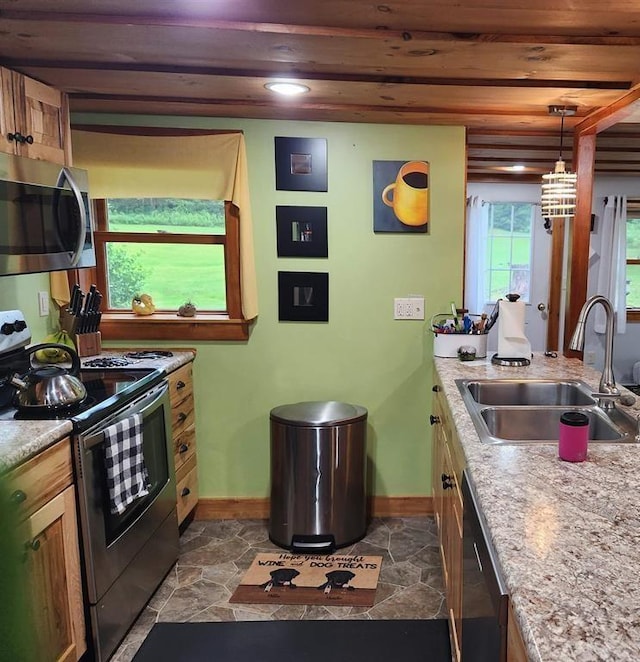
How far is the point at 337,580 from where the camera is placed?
2.47 m

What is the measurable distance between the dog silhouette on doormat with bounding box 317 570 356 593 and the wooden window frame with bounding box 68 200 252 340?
1.29 metres

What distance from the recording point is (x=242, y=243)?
2834mm

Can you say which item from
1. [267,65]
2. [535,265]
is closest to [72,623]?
[267,65]

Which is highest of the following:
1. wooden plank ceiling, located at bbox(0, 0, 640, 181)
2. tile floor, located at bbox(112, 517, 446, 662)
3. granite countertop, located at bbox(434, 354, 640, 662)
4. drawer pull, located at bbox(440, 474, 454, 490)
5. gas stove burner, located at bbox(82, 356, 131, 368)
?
wooden plank ceiling, located at bbox(0, 0, 640, 181)

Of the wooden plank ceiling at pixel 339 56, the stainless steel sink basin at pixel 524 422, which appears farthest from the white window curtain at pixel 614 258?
the stainless steel sink basin at pixel 524 422

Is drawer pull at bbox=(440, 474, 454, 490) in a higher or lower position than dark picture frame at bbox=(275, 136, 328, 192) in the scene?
lower

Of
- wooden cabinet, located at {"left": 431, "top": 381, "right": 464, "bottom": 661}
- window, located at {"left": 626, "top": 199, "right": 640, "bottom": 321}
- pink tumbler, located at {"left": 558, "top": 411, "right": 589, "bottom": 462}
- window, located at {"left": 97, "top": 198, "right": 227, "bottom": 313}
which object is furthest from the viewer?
window, located at {"left": 626, "top": 199, "right": 640, "bottom": 321}

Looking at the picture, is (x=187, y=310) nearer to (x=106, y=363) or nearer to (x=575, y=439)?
(x=106, y=363)

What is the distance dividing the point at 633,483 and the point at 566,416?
0.23 m

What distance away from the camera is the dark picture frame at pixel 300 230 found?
9.50 feet

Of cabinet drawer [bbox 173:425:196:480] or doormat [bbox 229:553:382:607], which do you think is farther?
cabinet drawer [bbox 173:425:196:480]

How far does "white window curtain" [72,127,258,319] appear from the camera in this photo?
278 centimetres

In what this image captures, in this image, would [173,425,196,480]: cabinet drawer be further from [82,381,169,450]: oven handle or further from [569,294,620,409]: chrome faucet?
[569,294,620,409]: chrome faucet

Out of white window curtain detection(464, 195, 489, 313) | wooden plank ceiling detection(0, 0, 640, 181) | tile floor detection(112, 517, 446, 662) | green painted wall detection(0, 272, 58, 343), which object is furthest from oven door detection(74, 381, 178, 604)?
white window curtain detection(464, 195, 489, 313)
